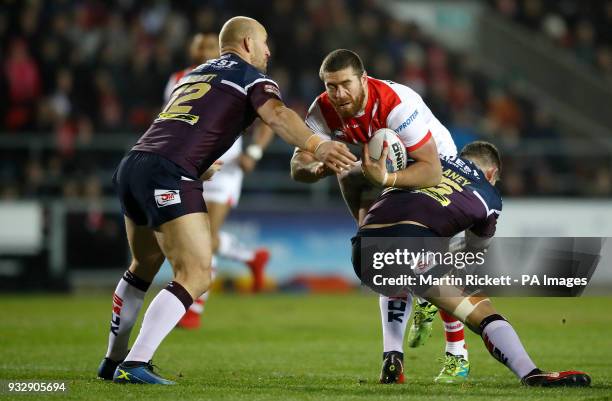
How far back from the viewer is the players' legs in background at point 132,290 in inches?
Answer: 275

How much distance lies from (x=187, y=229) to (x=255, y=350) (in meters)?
2.91

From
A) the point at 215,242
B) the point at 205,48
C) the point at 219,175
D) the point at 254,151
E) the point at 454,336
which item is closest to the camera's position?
the point at 454,336

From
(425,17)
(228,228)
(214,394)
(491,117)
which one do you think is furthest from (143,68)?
(214,394)

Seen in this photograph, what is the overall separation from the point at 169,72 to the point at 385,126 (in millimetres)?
11508

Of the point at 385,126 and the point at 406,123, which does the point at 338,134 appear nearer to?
the point at 385,126

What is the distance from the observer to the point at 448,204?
676 centimetres

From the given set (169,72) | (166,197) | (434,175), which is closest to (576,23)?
(169,72)

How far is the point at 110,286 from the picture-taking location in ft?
53.9

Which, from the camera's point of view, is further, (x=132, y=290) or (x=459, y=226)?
(x=132, y=290)

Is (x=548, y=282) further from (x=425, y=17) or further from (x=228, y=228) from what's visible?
(x=425, y=17)

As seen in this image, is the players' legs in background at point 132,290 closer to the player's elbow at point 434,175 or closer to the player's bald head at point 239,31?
the player's bald head at point 239,31

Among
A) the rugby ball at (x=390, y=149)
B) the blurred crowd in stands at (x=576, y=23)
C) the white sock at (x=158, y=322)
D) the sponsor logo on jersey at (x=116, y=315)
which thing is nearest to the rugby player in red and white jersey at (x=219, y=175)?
the sponsor logo on jersey at (x=116, y=315)

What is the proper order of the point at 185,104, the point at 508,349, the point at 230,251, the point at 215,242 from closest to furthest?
the point at 508,349 < the point at 185,104 < the point at 215,242 < the point at 230,251

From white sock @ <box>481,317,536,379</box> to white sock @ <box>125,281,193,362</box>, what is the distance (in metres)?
1.87
